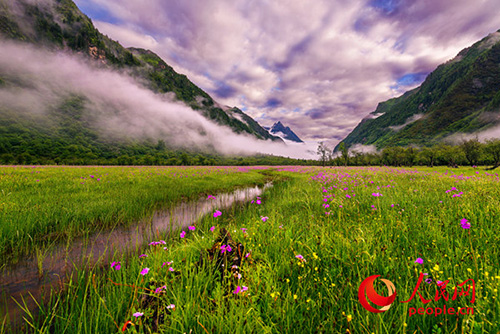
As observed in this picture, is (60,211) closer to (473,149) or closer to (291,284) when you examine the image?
(291,284)

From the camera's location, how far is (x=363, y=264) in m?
2.27

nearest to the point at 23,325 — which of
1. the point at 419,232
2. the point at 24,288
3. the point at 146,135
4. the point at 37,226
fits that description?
the point at 24,288

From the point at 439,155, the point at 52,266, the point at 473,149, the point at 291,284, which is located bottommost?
the point at 52,266

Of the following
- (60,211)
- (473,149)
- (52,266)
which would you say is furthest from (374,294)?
(473,149)

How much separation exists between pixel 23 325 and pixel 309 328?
10.5 ft

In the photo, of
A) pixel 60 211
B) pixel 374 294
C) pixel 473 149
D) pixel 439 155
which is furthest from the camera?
pixel 439 155

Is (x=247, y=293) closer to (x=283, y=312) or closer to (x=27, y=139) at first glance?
(x=283, y=312)

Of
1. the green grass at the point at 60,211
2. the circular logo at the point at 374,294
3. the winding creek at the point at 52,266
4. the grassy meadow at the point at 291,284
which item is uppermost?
the circular logo at the point at 374,294

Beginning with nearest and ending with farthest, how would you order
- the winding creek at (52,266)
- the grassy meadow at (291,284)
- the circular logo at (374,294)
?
the circular logo at (374,294) < the grassy meadow at (291,284) < the winding creek at (52,266)

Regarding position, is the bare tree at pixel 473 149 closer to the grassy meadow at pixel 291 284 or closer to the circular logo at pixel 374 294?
the grassy meadow at pixel 291 284

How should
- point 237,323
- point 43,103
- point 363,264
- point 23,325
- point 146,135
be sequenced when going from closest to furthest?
point 237,323, point 23,325, point 363,264, point 43,103, point 146,135

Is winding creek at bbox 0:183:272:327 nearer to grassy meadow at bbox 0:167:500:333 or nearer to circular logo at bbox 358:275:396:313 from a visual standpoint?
grassy meadow at bbox 0:167:500:333

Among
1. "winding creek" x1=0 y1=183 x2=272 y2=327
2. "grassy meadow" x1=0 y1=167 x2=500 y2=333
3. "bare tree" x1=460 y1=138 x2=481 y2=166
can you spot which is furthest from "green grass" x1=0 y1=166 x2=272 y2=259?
"bare tree" x1=460 y1=138 x2=481 y2=166

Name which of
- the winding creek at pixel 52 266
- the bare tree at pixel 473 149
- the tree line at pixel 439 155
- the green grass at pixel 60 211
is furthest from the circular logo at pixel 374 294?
the bare tree at pixel 473 149
